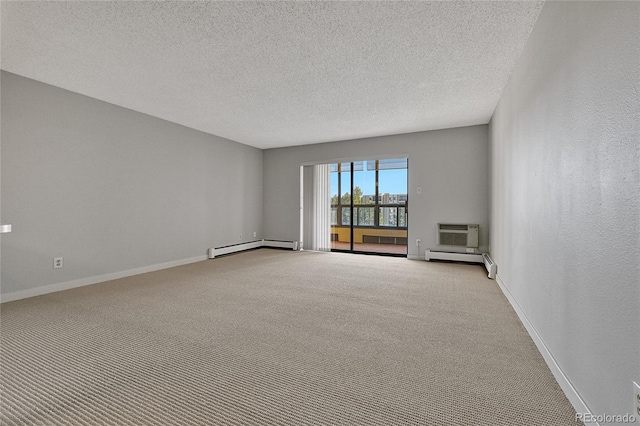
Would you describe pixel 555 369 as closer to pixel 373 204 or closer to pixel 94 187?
pixel 94 187

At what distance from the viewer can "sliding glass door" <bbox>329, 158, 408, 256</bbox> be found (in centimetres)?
680

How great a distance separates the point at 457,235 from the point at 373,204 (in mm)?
2394

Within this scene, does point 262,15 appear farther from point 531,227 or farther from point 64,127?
point 64,127

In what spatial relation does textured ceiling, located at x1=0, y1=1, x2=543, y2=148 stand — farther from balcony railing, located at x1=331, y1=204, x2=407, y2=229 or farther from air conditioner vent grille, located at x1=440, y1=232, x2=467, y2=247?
balcony railing, located at x1=331, y1=204, x2=407, y2=229

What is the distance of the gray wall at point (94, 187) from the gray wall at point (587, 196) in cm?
479

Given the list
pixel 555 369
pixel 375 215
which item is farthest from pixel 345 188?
pixel 555 369

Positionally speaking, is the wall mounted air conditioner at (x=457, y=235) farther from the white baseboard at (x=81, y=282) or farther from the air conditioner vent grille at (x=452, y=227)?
the white baseboard at (x=81, y=282)

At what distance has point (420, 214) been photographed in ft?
17.7

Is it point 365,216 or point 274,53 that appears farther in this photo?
point 365,216

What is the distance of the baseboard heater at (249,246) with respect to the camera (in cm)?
554

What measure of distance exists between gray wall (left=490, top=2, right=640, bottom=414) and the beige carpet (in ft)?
1.13

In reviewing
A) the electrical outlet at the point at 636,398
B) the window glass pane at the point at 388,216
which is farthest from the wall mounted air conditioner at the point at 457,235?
the electrical outlet at the point at 636,398

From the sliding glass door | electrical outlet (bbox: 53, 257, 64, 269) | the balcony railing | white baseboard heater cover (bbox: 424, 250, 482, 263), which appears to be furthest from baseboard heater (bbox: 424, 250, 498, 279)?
electrical outlet (bbox: 53, 257, 64, 269)

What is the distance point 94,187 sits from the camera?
3.71 metres
